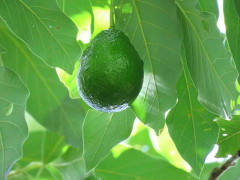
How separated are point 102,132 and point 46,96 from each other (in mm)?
701

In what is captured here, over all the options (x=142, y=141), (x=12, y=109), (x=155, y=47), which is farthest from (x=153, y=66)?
(x=142, y=141)

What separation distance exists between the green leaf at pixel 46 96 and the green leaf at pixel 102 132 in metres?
0.56

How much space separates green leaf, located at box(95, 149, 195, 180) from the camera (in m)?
2.83

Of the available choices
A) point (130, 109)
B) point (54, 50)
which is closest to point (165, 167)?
point (130, 109)

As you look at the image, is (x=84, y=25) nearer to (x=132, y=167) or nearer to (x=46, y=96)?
(x=46, y=96)

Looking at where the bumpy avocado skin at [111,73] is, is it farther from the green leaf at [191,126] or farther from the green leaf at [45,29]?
the green leaf at [191,126]

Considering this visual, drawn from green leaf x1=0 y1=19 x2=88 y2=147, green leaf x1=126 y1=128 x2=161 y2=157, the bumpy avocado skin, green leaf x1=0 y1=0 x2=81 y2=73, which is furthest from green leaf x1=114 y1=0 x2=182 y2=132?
green leaf x1=126 y1=128 x2=161 y2=157

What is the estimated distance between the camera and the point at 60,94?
2.86 meters

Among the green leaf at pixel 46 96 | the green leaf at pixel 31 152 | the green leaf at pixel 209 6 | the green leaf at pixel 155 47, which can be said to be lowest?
the green leaf at pixel 31 152

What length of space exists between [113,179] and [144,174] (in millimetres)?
182

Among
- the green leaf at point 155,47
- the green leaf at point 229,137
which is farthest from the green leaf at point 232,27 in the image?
the green leaf at point 229,137

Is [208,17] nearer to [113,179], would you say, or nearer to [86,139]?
[86,139]

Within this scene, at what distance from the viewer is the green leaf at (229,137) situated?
2453mm

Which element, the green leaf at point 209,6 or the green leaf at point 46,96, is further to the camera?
the green leaf at point 46,96
